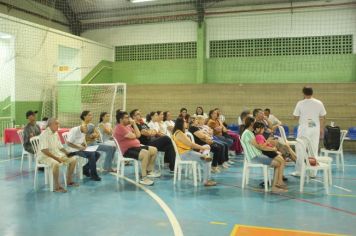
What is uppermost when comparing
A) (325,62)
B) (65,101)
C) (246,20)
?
(246,20)

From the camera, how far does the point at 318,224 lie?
4.08 meters

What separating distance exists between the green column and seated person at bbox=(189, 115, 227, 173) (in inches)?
235

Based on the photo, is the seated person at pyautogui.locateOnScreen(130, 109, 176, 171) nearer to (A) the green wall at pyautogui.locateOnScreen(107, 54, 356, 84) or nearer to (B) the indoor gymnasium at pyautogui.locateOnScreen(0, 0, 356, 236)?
(B) the indoor gymnasium at pyautogui.locateOnScreen(0, 0, 356, 236)

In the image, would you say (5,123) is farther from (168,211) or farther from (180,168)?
(168,211)

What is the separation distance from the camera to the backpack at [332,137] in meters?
7.43

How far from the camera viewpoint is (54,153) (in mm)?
5824

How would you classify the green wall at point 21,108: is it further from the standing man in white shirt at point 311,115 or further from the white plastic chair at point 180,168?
the standing man in white shirt at point 311,115

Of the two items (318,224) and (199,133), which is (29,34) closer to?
(199,133)

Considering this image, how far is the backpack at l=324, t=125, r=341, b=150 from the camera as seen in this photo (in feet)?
24.4

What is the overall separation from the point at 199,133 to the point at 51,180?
260cm

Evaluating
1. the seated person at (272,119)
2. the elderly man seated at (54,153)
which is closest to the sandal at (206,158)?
the elderly man seated at (54,153)

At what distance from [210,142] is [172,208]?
6.74 feet

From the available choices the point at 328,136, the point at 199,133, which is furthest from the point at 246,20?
the point at 199,133

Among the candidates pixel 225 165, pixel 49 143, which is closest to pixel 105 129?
pixel 49 143
